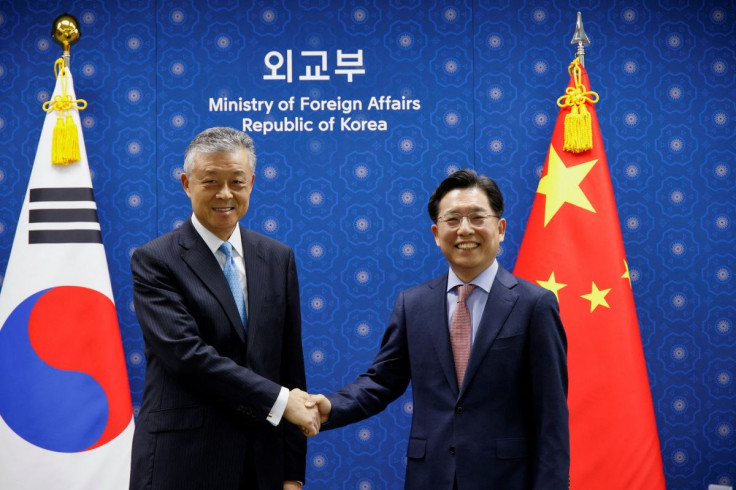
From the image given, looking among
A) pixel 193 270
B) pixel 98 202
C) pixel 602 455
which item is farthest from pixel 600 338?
pixel 98 202

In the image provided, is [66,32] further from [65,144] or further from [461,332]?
[461,332]

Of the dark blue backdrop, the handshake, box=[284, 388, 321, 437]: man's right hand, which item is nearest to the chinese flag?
the dark blue backdrop

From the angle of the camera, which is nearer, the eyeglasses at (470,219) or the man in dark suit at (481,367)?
the man in dark suit at (481,367)

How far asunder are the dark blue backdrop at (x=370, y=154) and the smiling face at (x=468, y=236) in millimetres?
1354

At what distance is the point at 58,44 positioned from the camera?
3.37 meters

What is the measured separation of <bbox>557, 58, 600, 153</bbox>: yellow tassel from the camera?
3092 millimetres

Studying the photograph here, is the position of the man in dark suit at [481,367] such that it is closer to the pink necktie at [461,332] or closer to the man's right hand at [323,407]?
the pink necktie at [461,332]

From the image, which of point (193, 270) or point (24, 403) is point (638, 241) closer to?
point (193, 270)

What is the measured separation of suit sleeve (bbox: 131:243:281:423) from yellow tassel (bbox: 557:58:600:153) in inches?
72.3

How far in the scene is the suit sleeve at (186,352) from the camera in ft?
6.15

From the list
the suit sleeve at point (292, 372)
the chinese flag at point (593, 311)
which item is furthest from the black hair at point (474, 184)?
the chinese flag at point (593, 311)

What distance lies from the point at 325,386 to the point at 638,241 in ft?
5.49

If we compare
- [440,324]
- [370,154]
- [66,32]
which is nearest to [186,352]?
[440,324]

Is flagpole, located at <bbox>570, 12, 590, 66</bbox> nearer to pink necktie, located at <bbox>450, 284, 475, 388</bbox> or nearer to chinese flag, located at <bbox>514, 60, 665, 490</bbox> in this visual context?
chinese flag, located at <bbox>514, 60, 665, 490</bbox>
